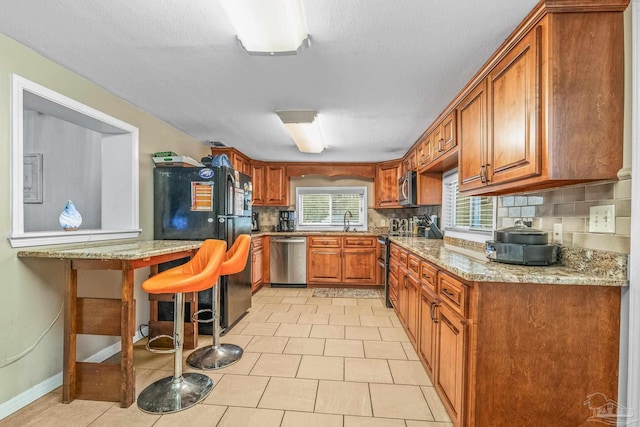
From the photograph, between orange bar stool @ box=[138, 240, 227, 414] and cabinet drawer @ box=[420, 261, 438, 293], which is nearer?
orange bar stool @ box=[138, 240, 227, 414]

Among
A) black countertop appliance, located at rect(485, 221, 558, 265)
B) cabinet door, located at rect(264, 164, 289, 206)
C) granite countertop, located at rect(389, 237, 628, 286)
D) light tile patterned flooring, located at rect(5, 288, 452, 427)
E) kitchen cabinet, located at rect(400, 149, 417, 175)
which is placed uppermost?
kitchen cabinet, located at rect(400, 149, 417, 175)

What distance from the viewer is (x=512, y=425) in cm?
136

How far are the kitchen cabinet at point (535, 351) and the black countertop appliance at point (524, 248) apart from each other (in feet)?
0.89

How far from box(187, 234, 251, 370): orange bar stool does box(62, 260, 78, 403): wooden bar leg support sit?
0.71 metres

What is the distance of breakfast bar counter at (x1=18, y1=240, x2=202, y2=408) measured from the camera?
177 cm

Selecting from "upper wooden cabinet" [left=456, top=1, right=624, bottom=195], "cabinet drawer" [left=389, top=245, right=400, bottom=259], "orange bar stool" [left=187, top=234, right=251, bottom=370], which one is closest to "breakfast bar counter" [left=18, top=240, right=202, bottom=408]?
"orange bar stool" [left=187, top=234, right=251, bottom=370]

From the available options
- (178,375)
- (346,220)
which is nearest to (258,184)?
(346,220)

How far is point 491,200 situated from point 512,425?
1680mm

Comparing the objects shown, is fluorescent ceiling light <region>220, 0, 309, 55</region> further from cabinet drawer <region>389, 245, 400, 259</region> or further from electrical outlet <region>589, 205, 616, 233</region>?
cabinet drawer <region>389, 245, 400, 259</region>

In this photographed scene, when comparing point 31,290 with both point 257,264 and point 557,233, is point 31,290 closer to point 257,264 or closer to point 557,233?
point 257,264

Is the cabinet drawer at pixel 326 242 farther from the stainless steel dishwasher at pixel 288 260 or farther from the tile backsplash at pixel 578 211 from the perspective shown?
the tile backsplash at pixel 578 211

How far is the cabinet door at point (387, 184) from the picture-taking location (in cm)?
498

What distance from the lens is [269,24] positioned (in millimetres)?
1432

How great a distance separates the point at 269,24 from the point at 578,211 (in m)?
1.83
